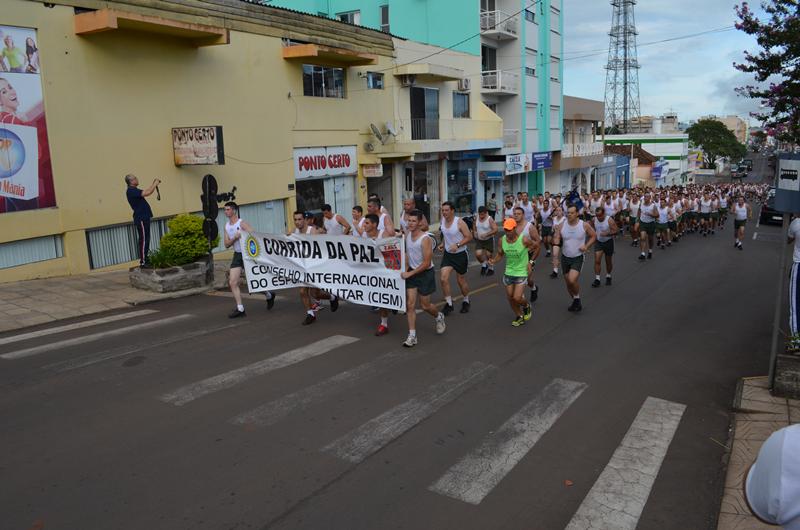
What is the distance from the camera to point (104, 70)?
15.5m

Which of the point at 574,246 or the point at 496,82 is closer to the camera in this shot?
the point at 574,246

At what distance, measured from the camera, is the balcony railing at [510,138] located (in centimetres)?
3519

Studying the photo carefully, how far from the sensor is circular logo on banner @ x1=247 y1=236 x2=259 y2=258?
37.1 feet

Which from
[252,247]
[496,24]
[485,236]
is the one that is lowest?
[485,236]

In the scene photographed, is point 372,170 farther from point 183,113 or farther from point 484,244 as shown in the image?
point 484,244

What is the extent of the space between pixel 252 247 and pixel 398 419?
19.1ft

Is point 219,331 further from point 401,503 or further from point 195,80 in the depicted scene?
point 195,80

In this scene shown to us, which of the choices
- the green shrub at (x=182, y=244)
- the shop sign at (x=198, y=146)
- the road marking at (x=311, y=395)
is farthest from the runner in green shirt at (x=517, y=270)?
the shop sign at (x=198, y=146)

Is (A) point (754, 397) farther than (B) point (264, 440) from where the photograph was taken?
Yes

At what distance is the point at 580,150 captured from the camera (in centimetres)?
4681

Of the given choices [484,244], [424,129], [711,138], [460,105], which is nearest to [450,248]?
[484,244]

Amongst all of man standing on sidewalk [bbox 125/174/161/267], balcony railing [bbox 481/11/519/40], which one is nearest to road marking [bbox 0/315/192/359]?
man standing on sidewalk [bbox 125/174/161/267]

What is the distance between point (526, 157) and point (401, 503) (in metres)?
34.0

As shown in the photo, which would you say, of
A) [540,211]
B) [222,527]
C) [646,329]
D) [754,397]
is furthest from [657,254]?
[222,527]
